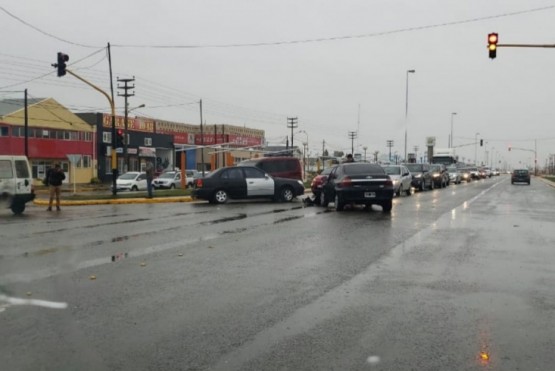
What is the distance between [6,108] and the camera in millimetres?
52625

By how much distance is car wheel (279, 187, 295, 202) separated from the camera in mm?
23047

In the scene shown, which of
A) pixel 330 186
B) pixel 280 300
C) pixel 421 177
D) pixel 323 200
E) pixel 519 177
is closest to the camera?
pixel 280 300

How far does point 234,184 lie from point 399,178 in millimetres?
10075

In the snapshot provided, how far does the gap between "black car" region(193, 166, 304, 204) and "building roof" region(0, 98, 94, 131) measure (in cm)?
3438

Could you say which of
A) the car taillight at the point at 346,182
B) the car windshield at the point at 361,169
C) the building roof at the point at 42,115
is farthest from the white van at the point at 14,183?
the building roof at the point at 42,115

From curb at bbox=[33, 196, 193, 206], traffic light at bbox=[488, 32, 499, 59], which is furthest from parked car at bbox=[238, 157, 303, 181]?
traffic light at bbox=[488, 32, 499, 59]

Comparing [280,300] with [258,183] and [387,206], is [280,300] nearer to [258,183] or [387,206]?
[387,206]

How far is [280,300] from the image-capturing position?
6.23m

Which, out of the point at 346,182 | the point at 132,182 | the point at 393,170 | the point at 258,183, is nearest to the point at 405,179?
the point at 393,170

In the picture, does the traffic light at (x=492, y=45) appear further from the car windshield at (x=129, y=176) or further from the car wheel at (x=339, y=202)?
the car windshield at (x=129, y=176)

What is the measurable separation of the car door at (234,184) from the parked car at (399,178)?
8.91 m

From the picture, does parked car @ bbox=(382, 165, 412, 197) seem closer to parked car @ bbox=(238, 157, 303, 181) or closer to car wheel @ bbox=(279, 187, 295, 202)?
parked car @ bbox=(238, 157, 303, 181)

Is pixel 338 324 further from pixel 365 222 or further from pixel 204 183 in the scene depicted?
pixel 204 183

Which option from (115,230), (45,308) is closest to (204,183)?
(115,230)
